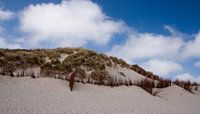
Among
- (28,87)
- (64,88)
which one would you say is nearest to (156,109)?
(64,88)

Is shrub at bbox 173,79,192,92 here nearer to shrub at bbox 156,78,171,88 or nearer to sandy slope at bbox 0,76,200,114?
shrub at bbox 156,78,171,88

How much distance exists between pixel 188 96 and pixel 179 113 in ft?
10.6

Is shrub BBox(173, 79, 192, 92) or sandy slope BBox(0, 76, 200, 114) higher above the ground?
shrub BBox(173, 79, 192, 92)

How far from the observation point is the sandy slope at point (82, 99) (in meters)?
8.68

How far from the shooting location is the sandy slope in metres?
8.68

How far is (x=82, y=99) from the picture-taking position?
1011 cm

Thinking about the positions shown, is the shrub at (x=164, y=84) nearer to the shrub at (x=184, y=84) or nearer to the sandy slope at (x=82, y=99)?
the shrub at (x=184, y=84)

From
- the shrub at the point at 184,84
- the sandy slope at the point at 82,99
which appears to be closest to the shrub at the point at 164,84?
the shrub at the point at 184,84

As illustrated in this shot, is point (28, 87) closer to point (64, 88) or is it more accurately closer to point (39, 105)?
point (64, 88)

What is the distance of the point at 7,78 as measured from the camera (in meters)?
11.5

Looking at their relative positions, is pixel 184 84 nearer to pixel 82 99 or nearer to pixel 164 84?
pixel 164 84

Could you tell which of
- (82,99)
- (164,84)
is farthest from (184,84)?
(82,99)

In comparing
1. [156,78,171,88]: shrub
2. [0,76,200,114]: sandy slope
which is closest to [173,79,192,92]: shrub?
[156,78,171,88]: shrub

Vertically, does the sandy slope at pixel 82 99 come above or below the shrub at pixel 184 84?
below
